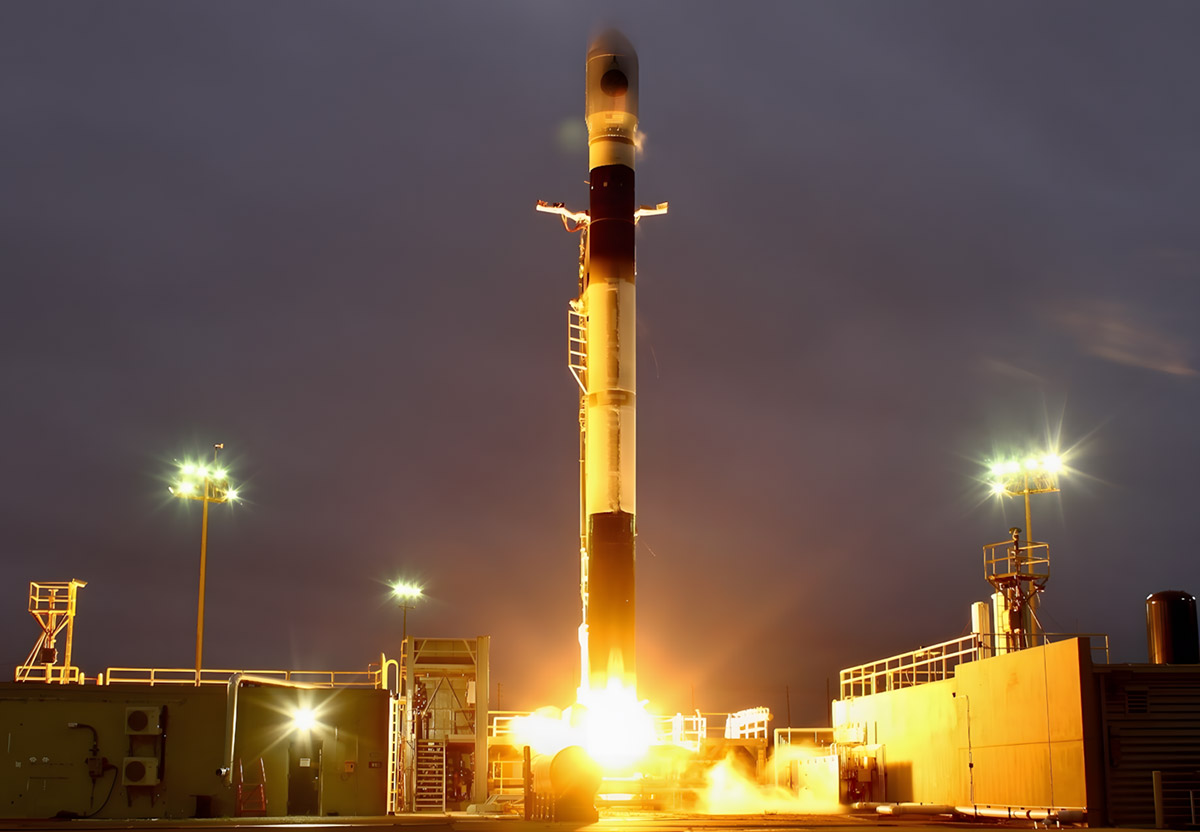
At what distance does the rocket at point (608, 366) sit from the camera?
1364 inches

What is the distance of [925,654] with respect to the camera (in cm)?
4203

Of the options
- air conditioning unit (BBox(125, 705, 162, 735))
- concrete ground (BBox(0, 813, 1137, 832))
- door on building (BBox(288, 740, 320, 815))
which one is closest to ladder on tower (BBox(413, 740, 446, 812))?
door on building (BBox(288, 740, 320, 815))

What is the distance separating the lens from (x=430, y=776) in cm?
4131

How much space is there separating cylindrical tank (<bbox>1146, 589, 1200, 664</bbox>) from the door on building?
20024mm

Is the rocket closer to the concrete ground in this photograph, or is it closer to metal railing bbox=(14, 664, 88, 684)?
the concrete ground

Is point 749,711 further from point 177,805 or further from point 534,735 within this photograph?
point 177,805

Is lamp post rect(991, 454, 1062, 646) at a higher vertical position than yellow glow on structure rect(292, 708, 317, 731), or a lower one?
higher

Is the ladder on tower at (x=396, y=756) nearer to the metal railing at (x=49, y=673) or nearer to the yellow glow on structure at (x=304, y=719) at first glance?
the yellow glow on structure at (x=304, y=719)

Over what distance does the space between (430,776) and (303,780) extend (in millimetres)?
9704

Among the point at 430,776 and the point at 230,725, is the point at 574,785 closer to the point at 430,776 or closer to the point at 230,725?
the point at 230,725

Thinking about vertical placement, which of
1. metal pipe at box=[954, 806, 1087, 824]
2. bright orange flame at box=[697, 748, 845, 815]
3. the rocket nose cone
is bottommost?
bright orange flame at box=[697, 748, 845, 815]

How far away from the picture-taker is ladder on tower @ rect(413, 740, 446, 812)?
1590 inches

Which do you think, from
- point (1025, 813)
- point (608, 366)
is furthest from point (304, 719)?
point (1025, 813)

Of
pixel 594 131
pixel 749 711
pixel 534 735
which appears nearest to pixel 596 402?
pixel 594 131
